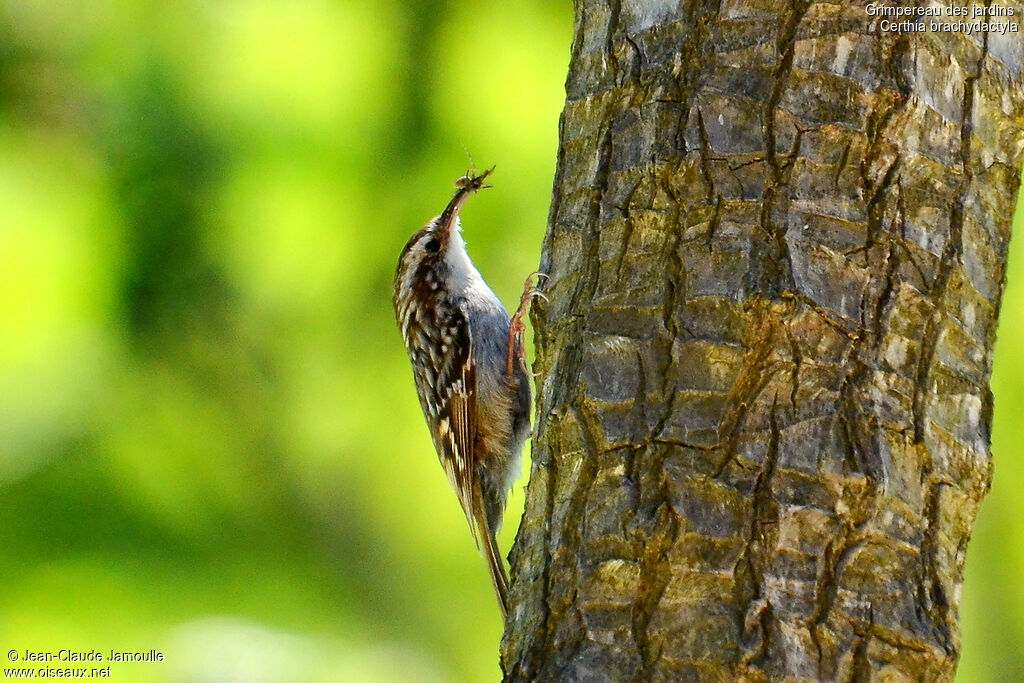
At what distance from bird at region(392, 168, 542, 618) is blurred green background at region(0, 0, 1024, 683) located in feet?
0.42

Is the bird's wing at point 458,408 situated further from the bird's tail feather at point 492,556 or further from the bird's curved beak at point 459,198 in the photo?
the bird's curved beak at point 459,198

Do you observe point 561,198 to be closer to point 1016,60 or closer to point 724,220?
point 724,220

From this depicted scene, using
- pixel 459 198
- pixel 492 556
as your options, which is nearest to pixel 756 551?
pixel 492 556

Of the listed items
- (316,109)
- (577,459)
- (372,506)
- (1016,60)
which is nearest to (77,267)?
(316,109)

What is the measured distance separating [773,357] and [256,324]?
1738 millimetres

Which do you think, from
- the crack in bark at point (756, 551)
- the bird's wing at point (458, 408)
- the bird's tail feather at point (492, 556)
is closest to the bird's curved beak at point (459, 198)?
the bird's wing at point (458, 408)

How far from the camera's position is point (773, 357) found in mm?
1533

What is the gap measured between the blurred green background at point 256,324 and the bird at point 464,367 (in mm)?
128

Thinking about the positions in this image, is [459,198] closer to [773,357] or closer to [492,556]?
[492,556]

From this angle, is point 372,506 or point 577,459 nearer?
point 577,459

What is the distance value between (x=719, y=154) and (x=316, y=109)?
152 centimetres

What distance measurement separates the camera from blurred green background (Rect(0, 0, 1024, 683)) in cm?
249

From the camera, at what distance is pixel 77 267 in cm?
249

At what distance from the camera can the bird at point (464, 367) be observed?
10.7ft
